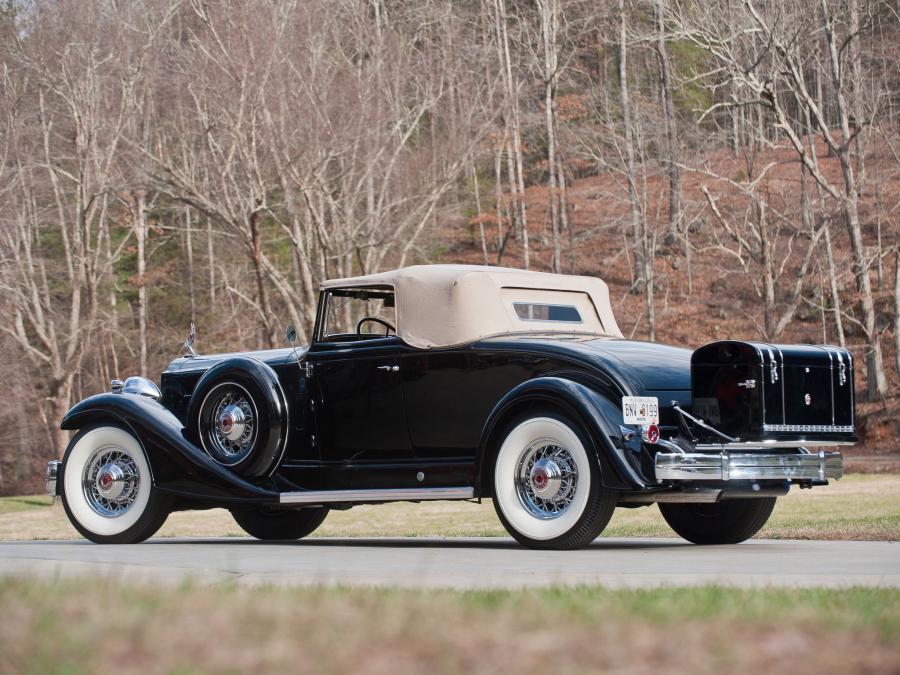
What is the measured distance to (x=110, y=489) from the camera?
11.4m

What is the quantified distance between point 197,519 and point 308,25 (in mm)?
10928

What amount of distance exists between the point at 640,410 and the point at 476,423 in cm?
142

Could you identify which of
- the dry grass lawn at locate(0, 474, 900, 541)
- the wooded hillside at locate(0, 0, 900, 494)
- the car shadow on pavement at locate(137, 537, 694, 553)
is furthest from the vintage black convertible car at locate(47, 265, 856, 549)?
the wooded hillside at locate(0, 0, 900, 494)

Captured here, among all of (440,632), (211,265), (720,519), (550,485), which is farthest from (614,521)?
(211,265)

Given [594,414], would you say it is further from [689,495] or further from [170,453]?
[170,453]

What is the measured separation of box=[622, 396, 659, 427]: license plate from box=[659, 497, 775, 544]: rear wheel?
6.13 feet

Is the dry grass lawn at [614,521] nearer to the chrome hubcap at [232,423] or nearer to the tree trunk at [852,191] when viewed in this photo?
the chrome hubcap at [232,423]

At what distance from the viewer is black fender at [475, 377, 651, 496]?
8781 millimetres

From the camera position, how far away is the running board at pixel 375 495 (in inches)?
378

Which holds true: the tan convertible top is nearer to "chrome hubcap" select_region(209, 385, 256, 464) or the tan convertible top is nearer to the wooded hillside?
"chrome hubcap" select_region(209, 385, 256, 464)

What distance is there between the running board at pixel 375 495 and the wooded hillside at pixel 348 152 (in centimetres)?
1595

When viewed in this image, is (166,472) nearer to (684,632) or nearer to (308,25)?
(684,632)

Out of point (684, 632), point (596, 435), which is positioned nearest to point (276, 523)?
point (596, 435)

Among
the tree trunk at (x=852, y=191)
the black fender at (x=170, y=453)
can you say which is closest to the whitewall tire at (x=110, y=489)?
the black fender at (x=170, y=453)
